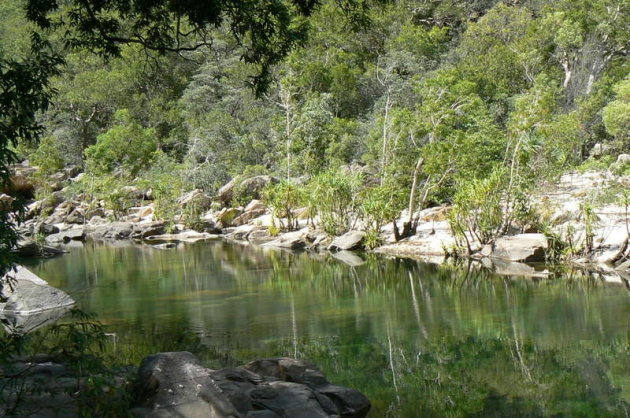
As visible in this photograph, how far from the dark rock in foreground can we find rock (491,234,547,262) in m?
13.2

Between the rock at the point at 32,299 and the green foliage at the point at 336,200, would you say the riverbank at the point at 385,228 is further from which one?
the rock at the point at 32,299

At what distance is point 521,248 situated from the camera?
19438 mm

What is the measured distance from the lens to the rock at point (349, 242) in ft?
80.1

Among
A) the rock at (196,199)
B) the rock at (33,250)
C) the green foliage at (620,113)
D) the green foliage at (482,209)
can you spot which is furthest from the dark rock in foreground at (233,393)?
the rock at (196,199)

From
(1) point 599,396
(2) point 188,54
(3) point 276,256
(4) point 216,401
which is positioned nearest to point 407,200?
(3) point 276,256

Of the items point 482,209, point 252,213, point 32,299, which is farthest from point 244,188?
point 32,299

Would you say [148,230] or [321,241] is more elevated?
[148,230]

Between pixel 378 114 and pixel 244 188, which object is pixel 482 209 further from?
pixel 244 188

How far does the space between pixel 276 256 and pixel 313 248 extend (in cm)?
224

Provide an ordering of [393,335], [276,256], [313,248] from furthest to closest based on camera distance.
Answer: [313,248]
[276,256]
[393,335]

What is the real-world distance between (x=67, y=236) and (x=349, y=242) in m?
16.2

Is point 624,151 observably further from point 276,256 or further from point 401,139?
point 276,256

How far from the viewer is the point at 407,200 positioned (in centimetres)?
2525

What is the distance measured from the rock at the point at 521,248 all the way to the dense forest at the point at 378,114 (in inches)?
37.7
